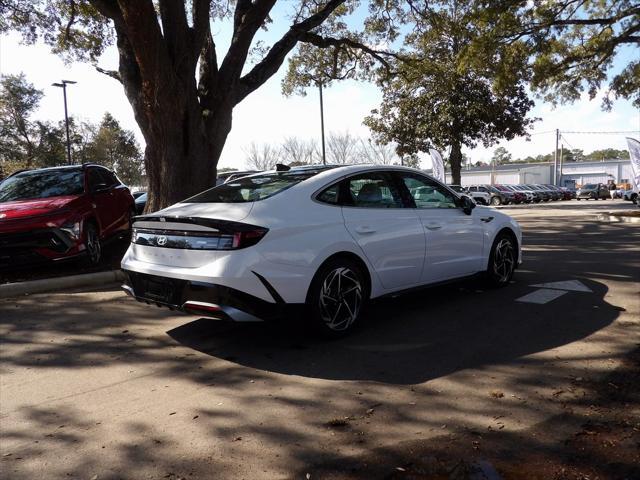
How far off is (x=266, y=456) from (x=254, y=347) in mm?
1875

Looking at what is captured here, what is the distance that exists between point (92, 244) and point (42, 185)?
143cm

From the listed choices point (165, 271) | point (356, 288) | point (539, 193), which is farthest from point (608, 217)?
point (539, 193)

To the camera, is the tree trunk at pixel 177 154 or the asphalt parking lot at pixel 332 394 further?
the tree trunk at pixel 177 154

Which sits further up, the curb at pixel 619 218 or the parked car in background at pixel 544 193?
the parked car in background at pixel 544 193

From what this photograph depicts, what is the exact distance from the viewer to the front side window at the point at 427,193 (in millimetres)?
5750

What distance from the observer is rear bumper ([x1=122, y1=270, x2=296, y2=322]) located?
4.11 meters

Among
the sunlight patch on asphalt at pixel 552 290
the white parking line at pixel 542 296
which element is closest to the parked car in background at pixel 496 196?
the sunlight patch on asphalt at pixel 552 290

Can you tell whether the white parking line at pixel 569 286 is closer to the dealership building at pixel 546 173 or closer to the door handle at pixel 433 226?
the door handle at pixel 433 226

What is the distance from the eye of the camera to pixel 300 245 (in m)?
4.36

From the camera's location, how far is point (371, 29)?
1614 centimetres

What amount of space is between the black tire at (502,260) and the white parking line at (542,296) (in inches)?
17.3

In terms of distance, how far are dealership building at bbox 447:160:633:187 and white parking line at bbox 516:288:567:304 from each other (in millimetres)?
79635

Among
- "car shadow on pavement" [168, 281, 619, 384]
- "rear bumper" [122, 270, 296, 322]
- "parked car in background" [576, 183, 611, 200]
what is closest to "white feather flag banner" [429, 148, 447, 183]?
"car shadow on pavement" [168, 281, 619, 384]

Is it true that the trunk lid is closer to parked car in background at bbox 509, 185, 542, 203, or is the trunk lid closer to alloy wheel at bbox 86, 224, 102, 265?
alloy wheel at bbox 86, 224, 102, 265
